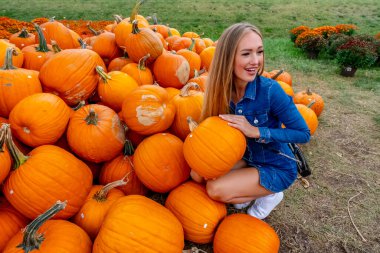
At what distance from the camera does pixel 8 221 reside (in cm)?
201

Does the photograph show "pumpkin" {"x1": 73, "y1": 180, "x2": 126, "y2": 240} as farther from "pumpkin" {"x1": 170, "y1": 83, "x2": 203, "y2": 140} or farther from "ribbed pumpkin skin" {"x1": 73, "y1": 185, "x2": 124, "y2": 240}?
"pumpkin" {"x1": 170, "y1": 83, "x2": 203, "y2": 140}

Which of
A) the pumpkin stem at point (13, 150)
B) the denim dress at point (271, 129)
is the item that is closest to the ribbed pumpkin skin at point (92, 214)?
the pumpkin stem at point (13, 150)

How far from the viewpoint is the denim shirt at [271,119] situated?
2213 millimetres

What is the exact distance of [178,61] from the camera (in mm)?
3164

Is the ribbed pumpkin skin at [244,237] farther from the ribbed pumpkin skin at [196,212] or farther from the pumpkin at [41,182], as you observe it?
the pumpkin at [41,182]

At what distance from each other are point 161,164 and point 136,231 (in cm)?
62

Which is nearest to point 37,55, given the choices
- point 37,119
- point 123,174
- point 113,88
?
point 113,88

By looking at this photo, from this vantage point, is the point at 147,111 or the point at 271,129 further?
the point at 147,111

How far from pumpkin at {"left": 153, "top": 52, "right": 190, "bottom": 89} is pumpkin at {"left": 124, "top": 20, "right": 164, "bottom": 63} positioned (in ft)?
0.36

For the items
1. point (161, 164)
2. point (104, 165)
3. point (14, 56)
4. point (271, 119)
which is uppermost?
point (14, 56)

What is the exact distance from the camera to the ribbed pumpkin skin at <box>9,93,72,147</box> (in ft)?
7.13

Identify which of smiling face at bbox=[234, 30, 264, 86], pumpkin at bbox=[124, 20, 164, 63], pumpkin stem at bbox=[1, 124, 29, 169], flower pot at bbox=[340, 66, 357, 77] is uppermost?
smiling face at bbox=[234, 30, 264, 86]

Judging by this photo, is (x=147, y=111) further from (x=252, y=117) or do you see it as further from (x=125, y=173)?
(x=252, y=117)

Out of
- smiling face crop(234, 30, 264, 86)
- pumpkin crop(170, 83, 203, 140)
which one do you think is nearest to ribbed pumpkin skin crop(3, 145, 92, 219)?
pumpkin crop(170, 83, 203, 140)
